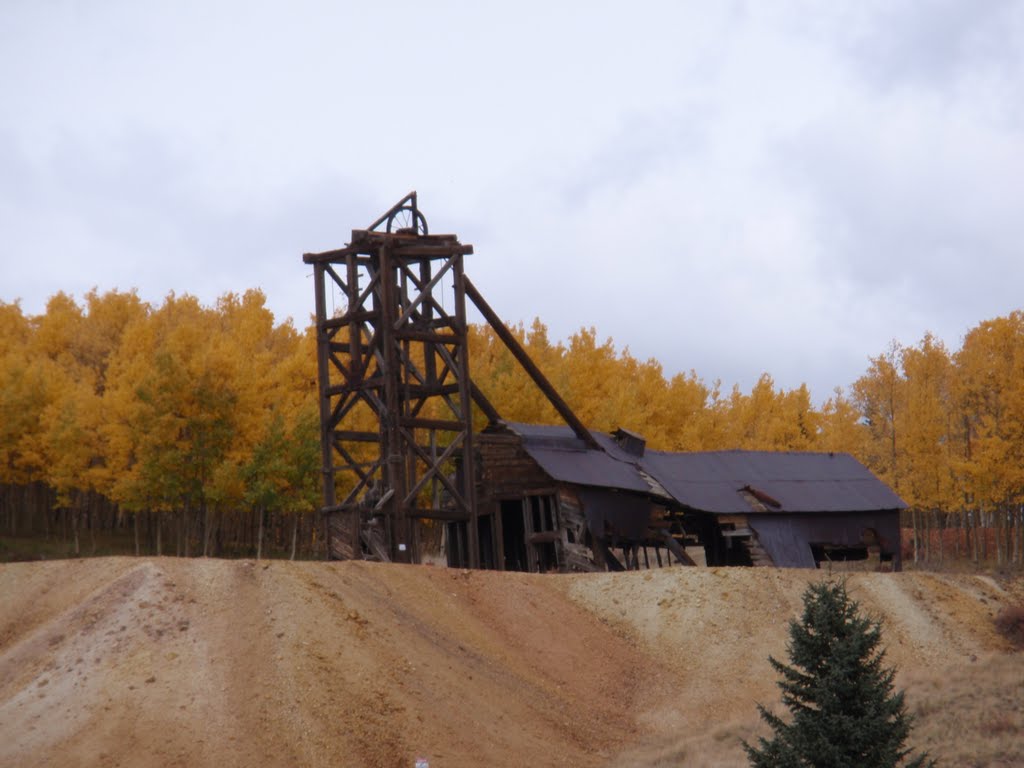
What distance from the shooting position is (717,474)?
43594mm

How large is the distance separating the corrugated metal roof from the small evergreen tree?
17.3 m

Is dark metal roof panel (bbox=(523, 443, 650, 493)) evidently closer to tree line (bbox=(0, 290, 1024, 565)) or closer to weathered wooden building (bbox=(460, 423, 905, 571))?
weathered wooden building (bbox=(460, 423, 905, 571))

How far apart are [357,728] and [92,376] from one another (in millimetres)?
39063

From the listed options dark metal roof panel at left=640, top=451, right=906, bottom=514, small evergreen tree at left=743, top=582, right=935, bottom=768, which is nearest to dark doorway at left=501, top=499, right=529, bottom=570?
dark metal roof panel at left=640, top=451, right=906, bottom=514

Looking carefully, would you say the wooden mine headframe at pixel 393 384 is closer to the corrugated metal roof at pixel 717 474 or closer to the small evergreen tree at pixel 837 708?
the corrugated metal roof at pixel 717 474

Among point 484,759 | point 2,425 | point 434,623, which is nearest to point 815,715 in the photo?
point 484,759

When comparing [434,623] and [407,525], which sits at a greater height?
[407,525]

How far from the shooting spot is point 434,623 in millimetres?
28938

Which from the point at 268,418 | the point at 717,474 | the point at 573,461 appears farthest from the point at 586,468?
the point at 268,418

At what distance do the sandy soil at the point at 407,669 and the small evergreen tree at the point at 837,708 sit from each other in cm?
423

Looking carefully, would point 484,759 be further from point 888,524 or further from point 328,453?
point 888,524

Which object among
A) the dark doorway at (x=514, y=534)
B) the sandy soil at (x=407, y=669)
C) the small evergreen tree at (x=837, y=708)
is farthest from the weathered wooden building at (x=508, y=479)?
the small evergreen tree at (x=837, y=708)

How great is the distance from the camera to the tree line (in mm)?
47906

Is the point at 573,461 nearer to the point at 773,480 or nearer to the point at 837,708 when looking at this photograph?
the point at 773,480
